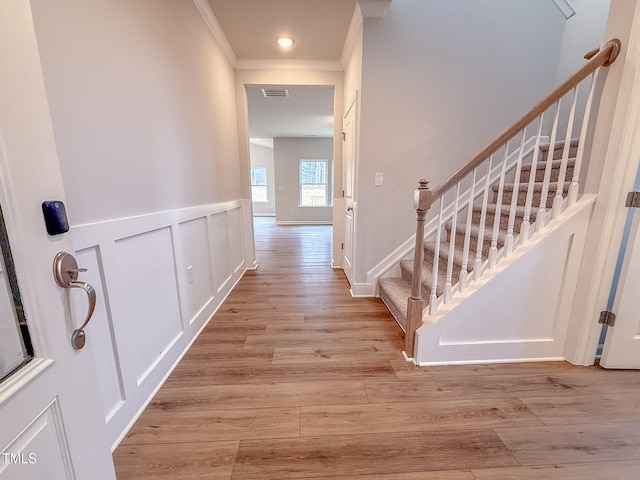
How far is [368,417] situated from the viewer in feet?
4.16

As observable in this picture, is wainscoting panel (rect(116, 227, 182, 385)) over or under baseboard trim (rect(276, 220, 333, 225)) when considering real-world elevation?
over

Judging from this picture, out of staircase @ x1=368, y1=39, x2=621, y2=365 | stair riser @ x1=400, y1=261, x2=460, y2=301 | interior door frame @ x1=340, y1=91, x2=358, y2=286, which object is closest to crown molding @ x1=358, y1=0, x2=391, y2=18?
interior door frame @ x1=340, y1=91, x2=358, y2=286

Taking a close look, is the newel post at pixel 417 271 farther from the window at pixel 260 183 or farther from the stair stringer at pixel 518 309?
the window at pixel 260 183

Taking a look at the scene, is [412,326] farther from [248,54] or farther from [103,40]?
[248,54]

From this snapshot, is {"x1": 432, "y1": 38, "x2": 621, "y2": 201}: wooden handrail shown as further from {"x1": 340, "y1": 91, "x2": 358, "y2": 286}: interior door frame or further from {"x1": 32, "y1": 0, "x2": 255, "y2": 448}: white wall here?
{"x1": 32, "y1": 0, "x2": 255, "y2": 448}: white wall

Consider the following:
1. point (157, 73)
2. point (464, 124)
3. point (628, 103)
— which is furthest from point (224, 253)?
point (628, 103)

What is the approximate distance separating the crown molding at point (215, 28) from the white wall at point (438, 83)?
4.24ft

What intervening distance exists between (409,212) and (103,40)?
2336 mm

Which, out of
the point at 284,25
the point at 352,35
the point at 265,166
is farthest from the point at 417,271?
the point at 265,166

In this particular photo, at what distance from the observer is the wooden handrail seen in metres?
1.33

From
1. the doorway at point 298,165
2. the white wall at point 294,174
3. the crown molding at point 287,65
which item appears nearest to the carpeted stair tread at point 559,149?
the crown molding at point 287,65

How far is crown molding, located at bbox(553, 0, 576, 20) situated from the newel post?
2.35m

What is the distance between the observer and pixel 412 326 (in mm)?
1634

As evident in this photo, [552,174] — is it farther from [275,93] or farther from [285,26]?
[275,93]
